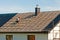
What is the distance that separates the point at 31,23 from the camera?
2998 cm

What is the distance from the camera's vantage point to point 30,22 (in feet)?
99.3

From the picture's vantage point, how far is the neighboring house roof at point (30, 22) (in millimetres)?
28530

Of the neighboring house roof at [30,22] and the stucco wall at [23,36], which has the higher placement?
the neighboring house roof at [30,22]

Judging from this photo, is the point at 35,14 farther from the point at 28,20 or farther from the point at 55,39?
the point at 55,39

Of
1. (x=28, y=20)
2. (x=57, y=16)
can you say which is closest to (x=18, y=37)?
(x=28, y=20)

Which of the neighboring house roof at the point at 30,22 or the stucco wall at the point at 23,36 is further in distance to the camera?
the neighboring house roof at the point at 30,22

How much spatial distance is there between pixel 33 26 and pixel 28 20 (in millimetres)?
1963

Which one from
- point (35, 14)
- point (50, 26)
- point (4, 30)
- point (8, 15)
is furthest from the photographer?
point (8, 15)

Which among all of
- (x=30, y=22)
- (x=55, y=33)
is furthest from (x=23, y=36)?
(x=55, y=33)

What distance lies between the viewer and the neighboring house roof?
28530mm

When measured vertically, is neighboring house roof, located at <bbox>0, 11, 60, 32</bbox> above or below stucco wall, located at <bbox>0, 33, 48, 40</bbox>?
above

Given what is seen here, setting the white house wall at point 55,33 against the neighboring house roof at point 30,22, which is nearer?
the white house wall at point 55,33

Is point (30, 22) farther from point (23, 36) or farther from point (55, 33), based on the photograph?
point (55, 33)

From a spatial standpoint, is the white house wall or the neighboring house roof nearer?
the white house wall
